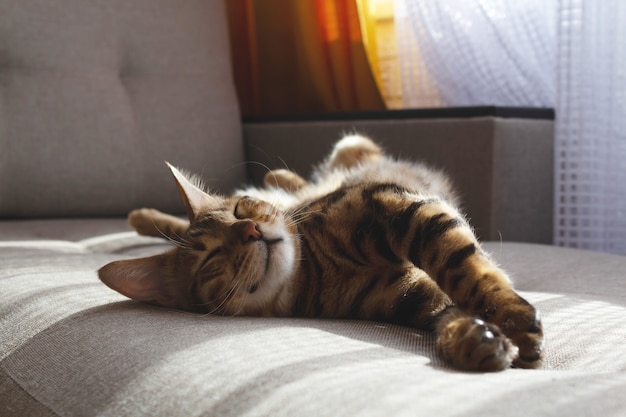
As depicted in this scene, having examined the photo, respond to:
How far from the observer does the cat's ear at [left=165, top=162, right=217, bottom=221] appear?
52.3 inches

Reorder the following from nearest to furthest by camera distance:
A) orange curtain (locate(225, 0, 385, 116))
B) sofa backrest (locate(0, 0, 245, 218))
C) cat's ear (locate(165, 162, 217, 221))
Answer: cat's ear (locate(165, 162, 217, 221)) < sofa backrest (locate(0, 0, 245, 218)) < orange curtain (locate(225, 0, 385, 116))

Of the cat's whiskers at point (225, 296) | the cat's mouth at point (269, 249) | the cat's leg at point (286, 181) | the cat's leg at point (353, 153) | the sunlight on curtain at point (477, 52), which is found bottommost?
the cat's whiskers at point (225, 296)

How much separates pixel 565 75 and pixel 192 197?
50.0 inches

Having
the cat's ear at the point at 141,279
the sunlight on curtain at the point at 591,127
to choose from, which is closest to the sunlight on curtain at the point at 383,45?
the sunlight on curtain at the point at 591,127

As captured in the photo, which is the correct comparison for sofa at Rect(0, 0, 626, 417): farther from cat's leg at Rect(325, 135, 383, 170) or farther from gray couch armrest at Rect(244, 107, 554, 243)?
cat's leg at Rect(325, 135, 383, 170)

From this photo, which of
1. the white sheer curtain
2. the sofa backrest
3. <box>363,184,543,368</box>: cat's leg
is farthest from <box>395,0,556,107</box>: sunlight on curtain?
<box>363,184,543,368</box>: cat's leg

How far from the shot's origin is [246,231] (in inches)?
45.4

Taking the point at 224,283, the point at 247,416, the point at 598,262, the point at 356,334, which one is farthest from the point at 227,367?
the point at 598,262

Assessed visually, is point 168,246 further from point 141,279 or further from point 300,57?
point 300,57

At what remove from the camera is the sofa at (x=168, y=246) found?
0.71m

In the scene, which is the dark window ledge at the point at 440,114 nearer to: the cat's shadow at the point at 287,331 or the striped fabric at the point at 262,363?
the striped fabric at the point at 262,363

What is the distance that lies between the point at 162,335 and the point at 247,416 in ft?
0.96

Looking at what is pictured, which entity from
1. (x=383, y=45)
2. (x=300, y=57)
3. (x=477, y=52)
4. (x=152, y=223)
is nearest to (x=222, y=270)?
(x=152, y=223)

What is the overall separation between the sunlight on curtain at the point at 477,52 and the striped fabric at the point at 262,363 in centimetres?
111
